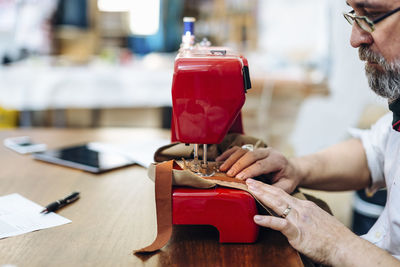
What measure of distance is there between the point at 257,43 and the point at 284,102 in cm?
191

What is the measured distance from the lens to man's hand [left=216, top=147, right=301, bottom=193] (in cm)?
95

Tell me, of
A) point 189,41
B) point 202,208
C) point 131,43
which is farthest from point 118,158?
point 131,43

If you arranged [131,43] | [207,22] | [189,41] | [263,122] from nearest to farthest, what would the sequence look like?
[189,41]
[263,122]
[131,43]
[207,22]

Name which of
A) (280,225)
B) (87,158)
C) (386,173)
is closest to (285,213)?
(280,225)

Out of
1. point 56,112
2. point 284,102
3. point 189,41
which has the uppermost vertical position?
point 189,41

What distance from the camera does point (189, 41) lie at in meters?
1.07

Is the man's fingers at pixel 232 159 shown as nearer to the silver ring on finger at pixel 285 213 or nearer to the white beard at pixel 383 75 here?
the silver ring on finger at pixel 285 213

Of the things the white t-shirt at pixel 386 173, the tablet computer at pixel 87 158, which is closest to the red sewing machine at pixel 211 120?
the white t-shirt at pixel 386 173

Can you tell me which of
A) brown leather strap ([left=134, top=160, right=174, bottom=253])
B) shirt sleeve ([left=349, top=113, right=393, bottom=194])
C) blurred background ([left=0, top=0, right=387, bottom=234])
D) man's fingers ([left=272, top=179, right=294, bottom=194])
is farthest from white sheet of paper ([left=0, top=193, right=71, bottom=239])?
shirt sleeve ([left=349, top=113, right=393, bottom=194])

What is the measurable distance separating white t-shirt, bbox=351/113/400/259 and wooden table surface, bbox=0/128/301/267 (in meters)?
0.32

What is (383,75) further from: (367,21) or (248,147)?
(248,147)

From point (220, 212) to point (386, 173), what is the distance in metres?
0.58

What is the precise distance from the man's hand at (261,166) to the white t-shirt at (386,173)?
0.23 meters

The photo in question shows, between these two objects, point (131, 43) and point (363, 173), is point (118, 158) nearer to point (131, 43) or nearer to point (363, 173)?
point (363, 173)
